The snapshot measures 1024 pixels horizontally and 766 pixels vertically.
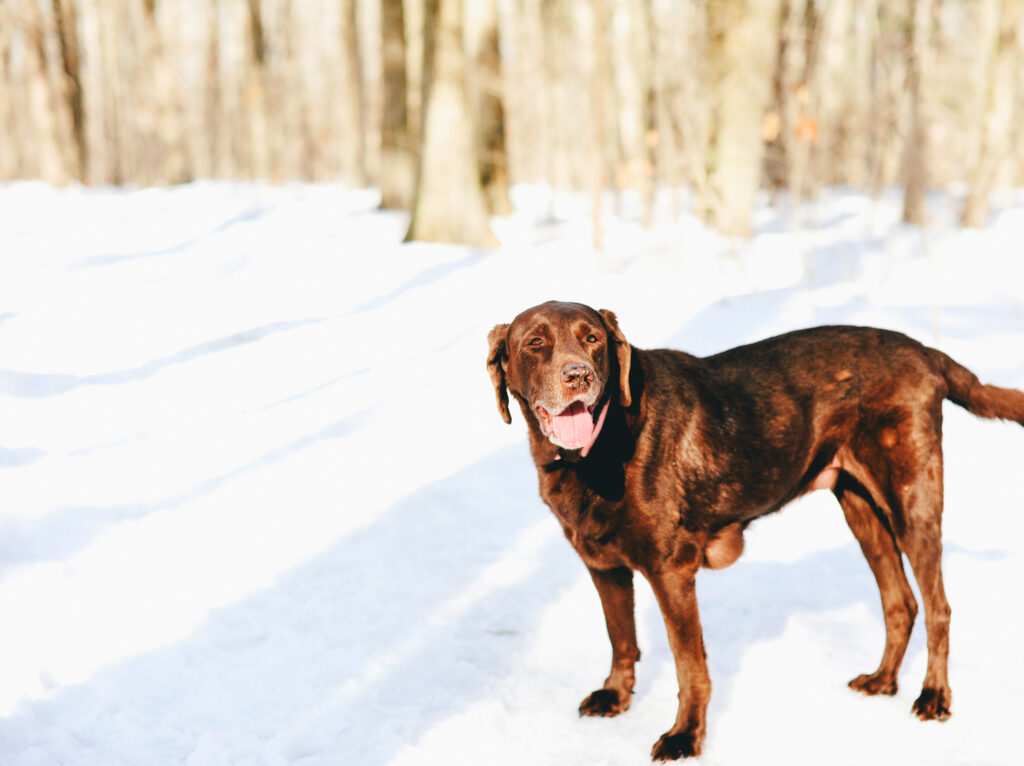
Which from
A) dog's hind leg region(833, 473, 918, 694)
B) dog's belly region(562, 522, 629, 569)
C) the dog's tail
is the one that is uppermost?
the dog's tail

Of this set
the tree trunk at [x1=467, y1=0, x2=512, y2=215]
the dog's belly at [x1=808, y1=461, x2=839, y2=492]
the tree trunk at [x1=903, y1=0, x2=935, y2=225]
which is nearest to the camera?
the dog's belly at [x1=808, y1=461, x2=839, y2=492]

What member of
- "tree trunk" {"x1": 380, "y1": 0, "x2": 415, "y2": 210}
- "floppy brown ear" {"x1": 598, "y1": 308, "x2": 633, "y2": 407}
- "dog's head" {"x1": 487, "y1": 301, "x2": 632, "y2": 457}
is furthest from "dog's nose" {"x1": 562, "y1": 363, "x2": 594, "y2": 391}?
"tree trunk" {"x1": 380, "y1": 0, "x2": 415, "y2": 210}

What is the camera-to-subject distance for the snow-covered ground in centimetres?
327

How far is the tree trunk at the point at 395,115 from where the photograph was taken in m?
14.6

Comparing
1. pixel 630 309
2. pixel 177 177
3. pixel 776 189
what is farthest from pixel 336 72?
pixel 630 309

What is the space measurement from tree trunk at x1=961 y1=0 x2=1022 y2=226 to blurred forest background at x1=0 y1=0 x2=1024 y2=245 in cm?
3

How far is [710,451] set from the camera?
3281mm

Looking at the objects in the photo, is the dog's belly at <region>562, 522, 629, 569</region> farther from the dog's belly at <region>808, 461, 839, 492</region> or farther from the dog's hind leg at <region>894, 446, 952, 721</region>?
the dog's hind leg at <region>894, 446, 952, 721</region>

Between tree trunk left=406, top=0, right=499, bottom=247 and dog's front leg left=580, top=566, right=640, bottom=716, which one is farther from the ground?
tree trunk left=406, top=0, right=499, bottom=247

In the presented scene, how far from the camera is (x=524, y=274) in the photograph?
10250 mm

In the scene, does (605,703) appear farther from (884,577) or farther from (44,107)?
(44,107)

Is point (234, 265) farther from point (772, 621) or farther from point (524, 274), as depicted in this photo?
point (772, 621)

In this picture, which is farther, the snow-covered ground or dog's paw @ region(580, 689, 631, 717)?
dog's paw @ region(580, 689, 631, 717)

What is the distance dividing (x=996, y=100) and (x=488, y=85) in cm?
762
